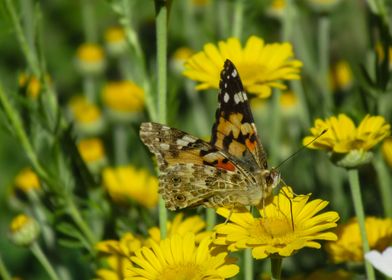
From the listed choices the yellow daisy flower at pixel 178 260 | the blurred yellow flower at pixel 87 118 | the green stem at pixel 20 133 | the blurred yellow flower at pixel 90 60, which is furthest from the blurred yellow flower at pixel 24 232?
the blurred yellow flower at pixel 90 60

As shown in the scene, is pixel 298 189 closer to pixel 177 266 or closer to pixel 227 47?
pixel 227 47

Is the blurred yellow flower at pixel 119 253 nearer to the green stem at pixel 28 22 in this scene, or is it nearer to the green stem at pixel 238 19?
the green stem at pixel 238 19

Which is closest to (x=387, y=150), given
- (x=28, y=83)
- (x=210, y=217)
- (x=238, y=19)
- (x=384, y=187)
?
(x=384, y=187)

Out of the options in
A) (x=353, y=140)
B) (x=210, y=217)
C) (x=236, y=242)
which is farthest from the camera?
(x=210, y=217)

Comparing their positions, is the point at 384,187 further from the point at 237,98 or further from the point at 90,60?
the point at 90,60

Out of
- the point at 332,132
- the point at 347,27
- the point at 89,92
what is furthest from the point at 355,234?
the point at 347,27

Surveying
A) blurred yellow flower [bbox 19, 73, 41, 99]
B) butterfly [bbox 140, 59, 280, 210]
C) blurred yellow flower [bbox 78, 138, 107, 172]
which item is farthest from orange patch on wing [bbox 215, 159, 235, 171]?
blurred yellow flower [bbox 78, 138, 107, 172]

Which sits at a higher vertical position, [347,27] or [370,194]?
[347,27]
